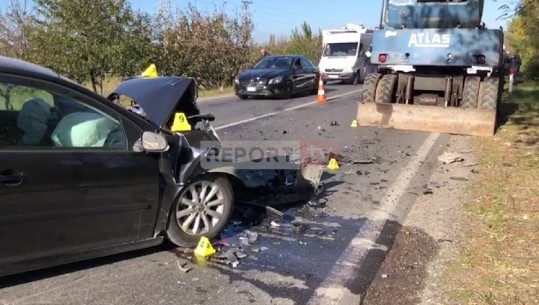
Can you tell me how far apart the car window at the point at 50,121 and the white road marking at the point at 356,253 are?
175 cm

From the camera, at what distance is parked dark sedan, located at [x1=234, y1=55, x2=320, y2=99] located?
680 inches

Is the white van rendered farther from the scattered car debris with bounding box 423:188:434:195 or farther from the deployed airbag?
the deployed airbag

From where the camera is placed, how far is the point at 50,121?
11.7 feet

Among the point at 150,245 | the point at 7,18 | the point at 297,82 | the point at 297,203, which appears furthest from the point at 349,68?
the point at 150,245

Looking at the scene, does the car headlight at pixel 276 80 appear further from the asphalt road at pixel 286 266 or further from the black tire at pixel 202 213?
the black tire at pixel 202 213

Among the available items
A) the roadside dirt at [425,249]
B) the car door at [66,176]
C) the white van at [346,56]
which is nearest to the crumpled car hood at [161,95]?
the car door at [66,176]

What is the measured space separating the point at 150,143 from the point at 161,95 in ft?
2.35

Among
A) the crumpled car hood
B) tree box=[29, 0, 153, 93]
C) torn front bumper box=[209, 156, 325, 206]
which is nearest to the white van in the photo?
tree box=[29, 0, 153, 93]

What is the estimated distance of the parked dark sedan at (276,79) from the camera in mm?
17266

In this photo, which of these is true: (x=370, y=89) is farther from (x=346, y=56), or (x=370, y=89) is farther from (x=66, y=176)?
(x=346, y=56)

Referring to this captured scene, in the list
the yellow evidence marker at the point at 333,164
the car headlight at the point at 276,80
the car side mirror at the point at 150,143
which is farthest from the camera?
the car headlight at the point at 276,80

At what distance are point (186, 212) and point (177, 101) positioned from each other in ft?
3.10

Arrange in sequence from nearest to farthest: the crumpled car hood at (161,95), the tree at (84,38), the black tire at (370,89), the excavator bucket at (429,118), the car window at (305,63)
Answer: the crumpled car hood at (161,95) < the excavator bucket at (429,118) < the black tire at (370,89) < the tree at (84,38) < the car window at (305,63)

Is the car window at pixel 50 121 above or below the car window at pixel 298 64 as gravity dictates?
below
